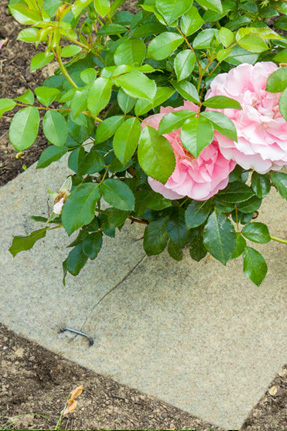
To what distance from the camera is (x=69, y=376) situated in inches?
77.0

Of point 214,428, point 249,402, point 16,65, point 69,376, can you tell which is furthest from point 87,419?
point 16,65

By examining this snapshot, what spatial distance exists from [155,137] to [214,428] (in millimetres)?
1186

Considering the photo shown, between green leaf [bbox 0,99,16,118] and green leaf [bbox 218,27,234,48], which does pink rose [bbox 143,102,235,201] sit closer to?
green leaf [bbox 218,27,234,48]

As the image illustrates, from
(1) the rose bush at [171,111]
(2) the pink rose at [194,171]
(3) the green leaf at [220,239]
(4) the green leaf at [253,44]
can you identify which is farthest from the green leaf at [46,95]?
(3) the green leaf at [220,239]

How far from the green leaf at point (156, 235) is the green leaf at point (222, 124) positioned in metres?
0.59

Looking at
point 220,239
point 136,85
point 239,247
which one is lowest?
point 239,247

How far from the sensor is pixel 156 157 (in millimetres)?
1111

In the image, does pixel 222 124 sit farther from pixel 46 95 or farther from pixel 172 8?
pixel 46 95

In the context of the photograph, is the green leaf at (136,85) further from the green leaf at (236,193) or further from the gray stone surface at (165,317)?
the gray stone surface at (165,317)

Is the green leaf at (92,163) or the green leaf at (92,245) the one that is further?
the green leaf at (92,245)

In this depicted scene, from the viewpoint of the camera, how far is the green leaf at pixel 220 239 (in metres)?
1.42

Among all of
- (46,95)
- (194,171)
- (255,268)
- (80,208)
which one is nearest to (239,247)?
(255,268)

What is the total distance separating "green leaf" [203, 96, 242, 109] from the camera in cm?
108

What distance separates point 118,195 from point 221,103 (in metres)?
0.37
